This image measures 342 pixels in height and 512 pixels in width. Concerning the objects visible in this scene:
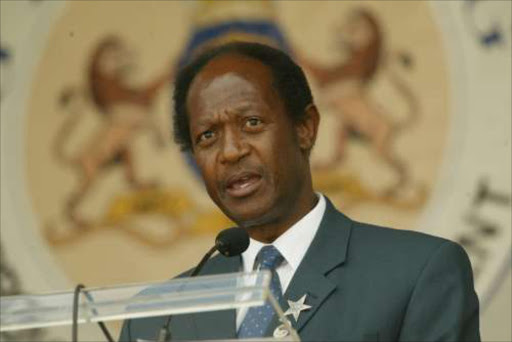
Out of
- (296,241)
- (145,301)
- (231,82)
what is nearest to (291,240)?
(296,241)

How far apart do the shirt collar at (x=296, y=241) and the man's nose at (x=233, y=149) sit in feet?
0.66

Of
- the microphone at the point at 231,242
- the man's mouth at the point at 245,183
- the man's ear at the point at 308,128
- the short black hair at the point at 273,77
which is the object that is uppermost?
the short black hair at the point at 273,77

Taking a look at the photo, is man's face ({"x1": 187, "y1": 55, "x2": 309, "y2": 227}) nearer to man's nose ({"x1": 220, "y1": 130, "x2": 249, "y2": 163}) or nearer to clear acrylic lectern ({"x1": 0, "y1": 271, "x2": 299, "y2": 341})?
man's nose ({"x1": 220, "y1": 130, "x2": 249, "y2": 163})

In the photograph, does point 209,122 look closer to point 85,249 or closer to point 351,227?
point 351,227

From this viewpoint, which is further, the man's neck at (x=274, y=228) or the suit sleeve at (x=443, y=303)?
the man's neck at (x=274, y=228)

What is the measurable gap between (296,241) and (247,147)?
230 mm

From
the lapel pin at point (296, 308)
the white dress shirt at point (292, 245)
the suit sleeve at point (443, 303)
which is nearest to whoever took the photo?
the suit sleeve at point (443, 303)

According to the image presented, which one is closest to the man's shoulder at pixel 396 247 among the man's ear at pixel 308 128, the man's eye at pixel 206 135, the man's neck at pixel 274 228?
the man's neck at pixel 274 228

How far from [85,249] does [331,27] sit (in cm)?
105

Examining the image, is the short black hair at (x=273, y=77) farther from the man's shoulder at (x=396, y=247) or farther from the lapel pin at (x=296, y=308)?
the lapel pin at (x=296, y=308)

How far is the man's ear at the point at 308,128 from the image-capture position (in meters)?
3.33

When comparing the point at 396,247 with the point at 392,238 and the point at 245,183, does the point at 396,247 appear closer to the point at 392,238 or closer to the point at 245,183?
the point at 392,238

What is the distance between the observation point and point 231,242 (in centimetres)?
289

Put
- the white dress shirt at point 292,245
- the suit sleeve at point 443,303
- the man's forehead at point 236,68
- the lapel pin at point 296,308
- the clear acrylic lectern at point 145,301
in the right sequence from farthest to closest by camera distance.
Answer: the man's forehead at point 236,68 → the white dress shirt at point 292,245 → the lapel pin at point 296,308 → the suit sleeve at point 443,303 → the clear acrylic lectern at point 145,301
